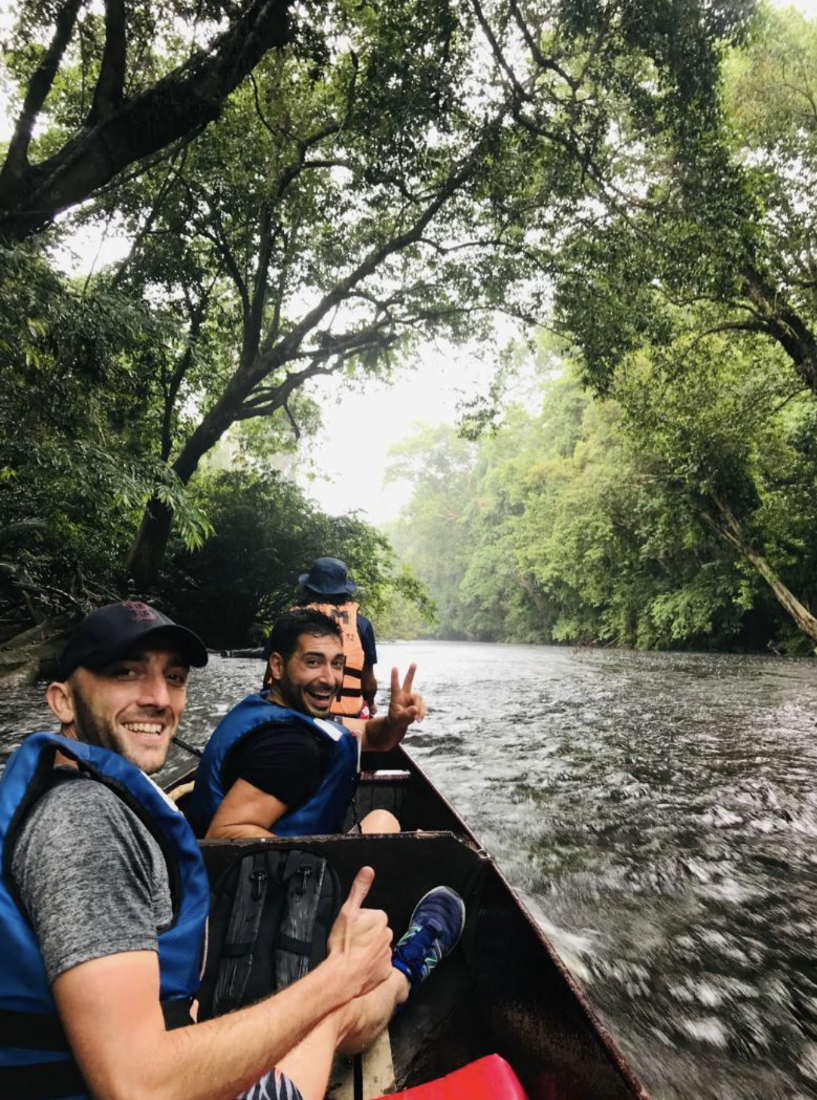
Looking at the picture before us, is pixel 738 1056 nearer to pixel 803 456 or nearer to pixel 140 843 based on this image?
pixel 140 843

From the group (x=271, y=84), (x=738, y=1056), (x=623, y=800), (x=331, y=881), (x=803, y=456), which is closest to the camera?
(x=331, y=881)

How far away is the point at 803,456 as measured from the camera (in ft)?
54.4

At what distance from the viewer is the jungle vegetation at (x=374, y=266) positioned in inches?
273

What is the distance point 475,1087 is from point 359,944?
0.56 m

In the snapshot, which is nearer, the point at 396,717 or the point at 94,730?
the point at 94,730

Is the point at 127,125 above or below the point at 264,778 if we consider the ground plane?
above

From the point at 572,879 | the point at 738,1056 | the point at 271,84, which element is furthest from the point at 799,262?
the point at 738,1056

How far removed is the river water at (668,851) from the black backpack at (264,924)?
1.67 m

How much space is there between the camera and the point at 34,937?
1.04m

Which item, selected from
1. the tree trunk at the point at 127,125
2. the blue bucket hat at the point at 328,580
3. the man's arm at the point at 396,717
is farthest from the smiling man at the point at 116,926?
the tree trunk at the point at 127,125

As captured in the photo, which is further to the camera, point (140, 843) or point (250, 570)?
point (250, 570)

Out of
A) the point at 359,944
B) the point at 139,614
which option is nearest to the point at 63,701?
the point at 139,614

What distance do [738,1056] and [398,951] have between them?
1.68 metres

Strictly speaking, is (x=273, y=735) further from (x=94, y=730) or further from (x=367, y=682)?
(x=367, y=682)
